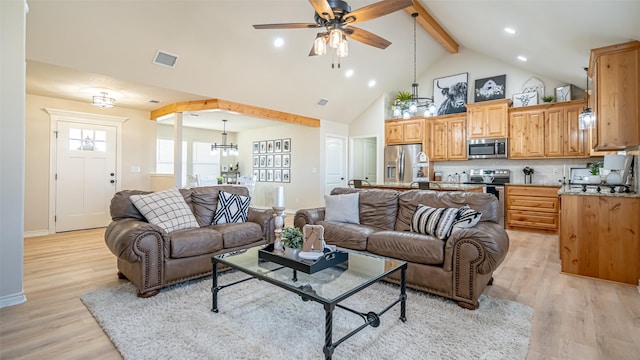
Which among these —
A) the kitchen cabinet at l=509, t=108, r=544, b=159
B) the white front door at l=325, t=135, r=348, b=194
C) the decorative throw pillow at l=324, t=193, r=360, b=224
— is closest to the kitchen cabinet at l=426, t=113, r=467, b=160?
the kitchen cabinet at l=509, t=108, r=544, b=159

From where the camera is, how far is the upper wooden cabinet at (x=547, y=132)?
17.6ft

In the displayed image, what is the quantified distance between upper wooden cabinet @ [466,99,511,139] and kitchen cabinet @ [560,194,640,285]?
300cm

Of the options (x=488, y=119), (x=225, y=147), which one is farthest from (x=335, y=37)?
(x=225, y=147)

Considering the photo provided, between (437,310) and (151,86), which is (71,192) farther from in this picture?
(437,310)

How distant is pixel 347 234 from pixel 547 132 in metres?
4.78

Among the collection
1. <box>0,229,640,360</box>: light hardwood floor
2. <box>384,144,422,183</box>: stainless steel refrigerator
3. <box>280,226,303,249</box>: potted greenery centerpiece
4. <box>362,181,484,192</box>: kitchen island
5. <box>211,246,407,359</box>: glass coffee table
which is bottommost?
<box>0,229,640,360</box>: light hardwood floor

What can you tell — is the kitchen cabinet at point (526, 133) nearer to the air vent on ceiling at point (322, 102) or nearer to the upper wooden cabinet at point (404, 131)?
the upper wooden cabinet at point (404, 131)

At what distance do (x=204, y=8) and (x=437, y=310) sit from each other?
13.6 feet

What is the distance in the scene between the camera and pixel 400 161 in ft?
23.6

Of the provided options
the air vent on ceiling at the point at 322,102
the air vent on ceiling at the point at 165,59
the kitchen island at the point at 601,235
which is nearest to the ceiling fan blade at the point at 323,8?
the air vent on ceiling at the point at 165,59

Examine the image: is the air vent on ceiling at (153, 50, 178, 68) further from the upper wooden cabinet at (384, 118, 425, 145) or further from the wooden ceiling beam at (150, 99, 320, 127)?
the upper wooden cabinet at (384, 118, 425, 145)

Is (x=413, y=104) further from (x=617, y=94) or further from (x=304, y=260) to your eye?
(x=304, y=260)

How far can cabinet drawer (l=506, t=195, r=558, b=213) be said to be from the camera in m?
5.37

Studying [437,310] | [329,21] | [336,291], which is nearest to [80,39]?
[329,21]
